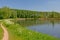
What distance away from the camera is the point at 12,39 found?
1720cm

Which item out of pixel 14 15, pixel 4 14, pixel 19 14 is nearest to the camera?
pixel 4 14

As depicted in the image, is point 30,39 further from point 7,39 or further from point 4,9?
point 4,9

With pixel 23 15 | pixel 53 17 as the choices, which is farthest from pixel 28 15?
pixel 53 17

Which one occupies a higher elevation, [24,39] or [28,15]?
[24,39]

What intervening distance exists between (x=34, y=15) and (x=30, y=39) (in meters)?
116

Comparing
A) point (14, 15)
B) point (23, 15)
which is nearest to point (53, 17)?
point (23, 15)

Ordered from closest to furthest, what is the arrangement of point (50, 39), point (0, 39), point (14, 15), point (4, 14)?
point (0, 39)
point (50, 39)
point (4, 14)
point (14, 15)

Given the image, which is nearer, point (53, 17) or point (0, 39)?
point (0, 39)

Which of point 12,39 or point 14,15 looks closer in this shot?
point 12,39

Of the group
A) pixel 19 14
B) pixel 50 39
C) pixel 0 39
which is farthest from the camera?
pixel 19 14

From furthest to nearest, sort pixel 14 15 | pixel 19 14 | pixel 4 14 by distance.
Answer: pixel 19 14 → pixel 14 15 → pixel 4 14

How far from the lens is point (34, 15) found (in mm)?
133125

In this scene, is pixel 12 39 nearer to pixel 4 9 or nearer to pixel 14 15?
pixel 4 9

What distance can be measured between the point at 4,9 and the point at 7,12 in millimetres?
3266
